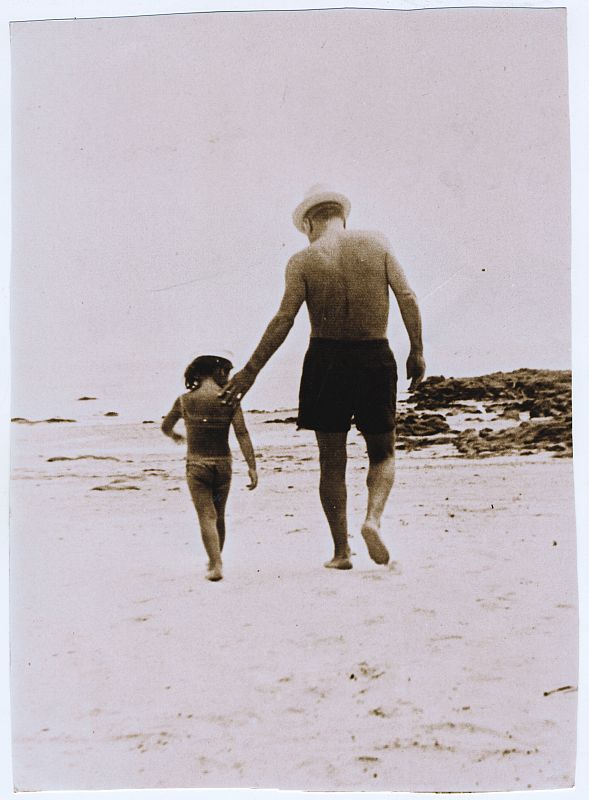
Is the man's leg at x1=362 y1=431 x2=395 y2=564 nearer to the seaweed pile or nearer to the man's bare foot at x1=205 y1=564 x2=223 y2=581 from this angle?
the seaweed pile

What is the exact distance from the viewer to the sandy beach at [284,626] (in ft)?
9.74

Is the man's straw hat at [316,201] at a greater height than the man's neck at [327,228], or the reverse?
the man's straw hat at [316,201]

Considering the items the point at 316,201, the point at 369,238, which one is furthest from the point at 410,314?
the point at 316,201

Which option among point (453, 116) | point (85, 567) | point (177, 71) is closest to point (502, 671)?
point (85, 567)

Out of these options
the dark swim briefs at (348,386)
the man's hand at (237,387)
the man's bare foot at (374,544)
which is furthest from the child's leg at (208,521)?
the man's bare foot at (374,544)

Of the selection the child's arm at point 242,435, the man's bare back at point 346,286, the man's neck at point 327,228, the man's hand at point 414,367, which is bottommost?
the child's arm at point 242,435

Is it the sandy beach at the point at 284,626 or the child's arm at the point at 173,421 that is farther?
the child's arm at the point at 173,421

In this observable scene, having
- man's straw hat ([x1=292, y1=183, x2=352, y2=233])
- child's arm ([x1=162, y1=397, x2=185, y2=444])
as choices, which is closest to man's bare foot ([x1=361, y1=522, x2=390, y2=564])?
child's arm ([x1=162, y1=397, x2=185, y2=444])

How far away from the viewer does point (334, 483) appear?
3.10 m

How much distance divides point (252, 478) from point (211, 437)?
0.74 feet

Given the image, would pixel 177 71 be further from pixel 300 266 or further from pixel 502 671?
pixel 502 671

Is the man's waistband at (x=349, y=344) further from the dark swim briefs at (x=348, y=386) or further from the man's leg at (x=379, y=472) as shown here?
the man's leg at (x=379, y=472)

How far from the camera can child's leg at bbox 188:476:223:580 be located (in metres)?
3.07

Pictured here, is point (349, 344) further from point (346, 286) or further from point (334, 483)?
point (334, 483)
